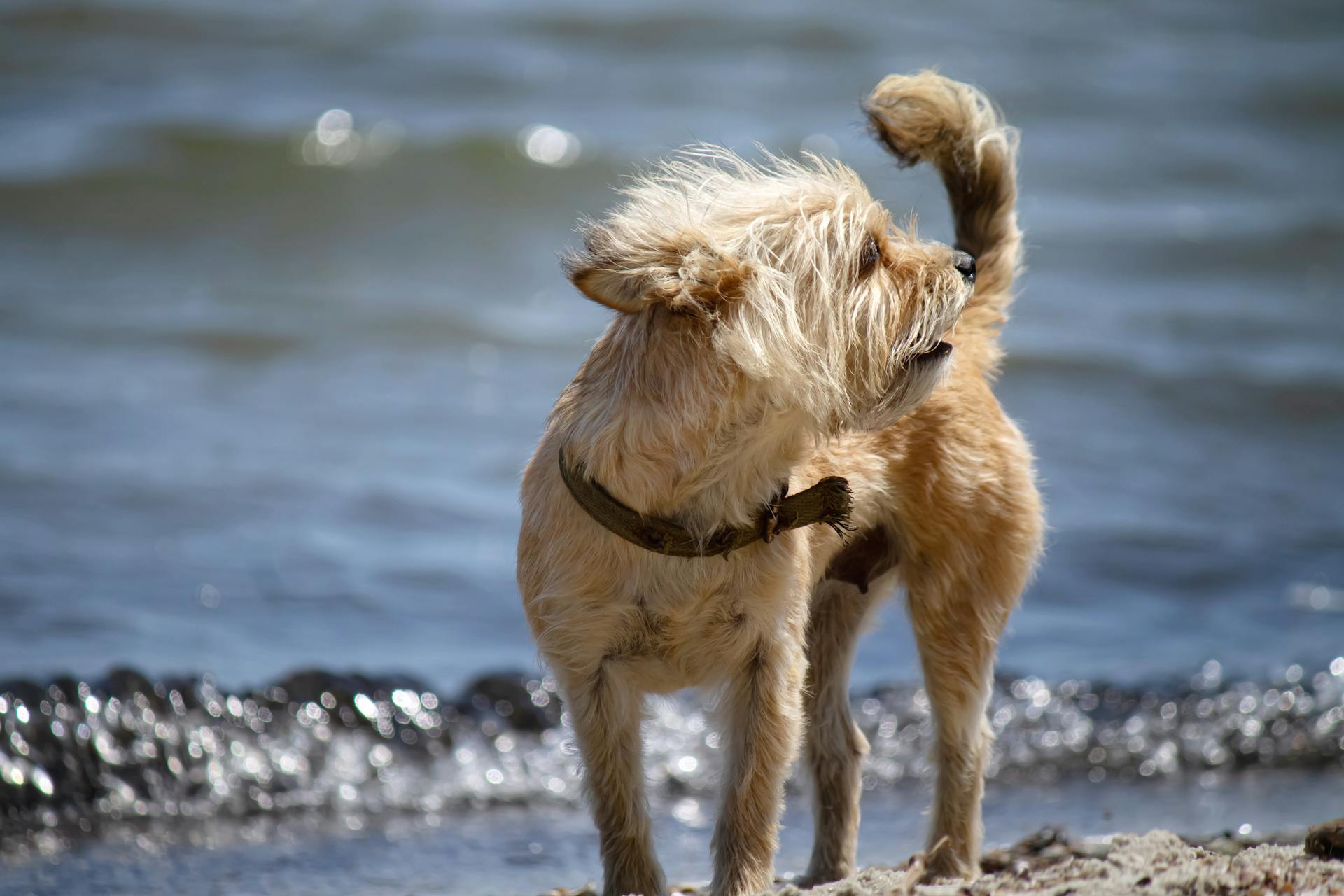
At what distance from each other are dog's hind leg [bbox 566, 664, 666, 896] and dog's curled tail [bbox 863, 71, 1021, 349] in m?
1.80

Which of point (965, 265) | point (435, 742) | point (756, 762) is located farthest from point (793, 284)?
point (435, 742)

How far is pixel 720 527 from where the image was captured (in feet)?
11.4

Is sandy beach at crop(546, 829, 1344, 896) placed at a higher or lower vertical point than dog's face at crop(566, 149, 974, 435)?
lower

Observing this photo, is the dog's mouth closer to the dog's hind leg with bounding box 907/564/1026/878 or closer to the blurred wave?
the dog's hind leg with bounding box 907/564/1026/878

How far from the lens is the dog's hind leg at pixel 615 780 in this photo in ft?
11.8

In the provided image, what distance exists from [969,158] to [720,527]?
183 centimetres

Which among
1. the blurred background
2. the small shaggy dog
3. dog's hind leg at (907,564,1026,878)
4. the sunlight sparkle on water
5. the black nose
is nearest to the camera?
the small shaggy dog

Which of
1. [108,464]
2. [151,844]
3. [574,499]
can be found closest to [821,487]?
[574,499]

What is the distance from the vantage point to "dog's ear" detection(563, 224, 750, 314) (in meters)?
3.22

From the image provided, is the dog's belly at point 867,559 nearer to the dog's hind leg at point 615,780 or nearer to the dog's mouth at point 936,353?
the dog's mouth at point 936,353

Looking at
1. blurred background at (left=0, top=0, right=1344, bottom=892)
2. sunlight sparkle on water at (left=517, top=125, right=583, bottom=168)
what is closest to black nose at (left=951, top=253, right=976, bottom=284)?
blurred background at (left=0, top=0, right=1344, bottom=892)

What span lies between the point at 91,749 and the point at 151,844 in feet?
1.77

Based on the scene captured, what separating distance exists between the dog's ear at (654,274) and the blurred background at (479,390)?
155cm

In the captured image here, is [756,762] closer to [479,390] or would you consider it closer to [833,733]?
[833,733]
